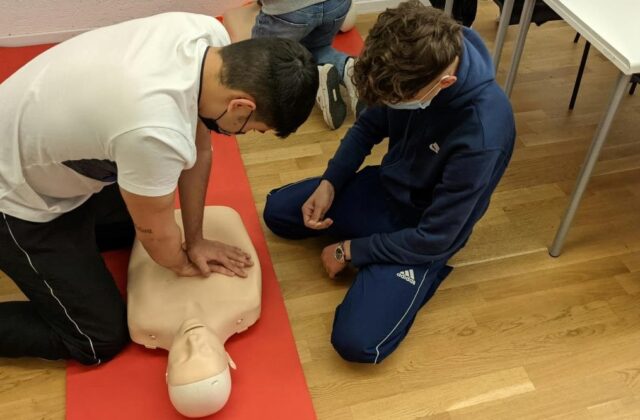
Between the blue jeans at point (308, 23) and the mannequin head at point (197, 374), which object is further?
the blue jeans at point (308, 23)

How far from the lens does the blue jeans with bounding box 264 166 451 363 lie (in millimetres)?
1394

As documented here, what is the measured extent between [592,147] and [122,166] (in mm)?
1105

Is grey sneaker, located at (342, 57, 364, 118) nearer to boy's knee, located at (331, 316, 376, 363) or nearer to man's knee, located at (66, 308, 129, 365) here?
boy's knee, located at (331, 316, 376, 363)

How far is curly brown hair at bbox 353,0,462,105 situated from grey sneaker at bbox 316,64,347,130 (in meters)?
0.89

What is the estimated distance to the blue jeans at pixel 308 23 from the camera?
196 cm

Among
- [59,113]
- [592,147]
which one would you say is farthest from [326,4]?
[59,113]

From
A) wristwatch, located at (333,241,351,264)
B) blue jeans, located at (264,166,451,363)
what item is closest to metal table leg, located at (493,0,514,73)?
blue jeans, located at (264,166,451,363)

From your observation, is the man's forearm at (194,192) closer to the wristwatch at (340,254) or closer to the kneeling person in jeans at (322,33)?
the wristwatch at (340,254)

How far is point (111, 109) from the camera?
1.01 meters

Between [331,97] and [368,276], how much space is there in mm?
816

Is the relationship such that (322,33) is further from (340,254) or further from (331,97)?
(340,254)

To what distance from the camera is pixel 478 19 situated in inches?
105

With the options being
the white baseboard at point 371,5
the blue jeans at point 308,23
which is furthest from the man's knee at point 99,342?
the white baseboard at point 371,5

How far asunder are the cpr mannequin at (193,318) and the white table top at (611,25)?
952mm
